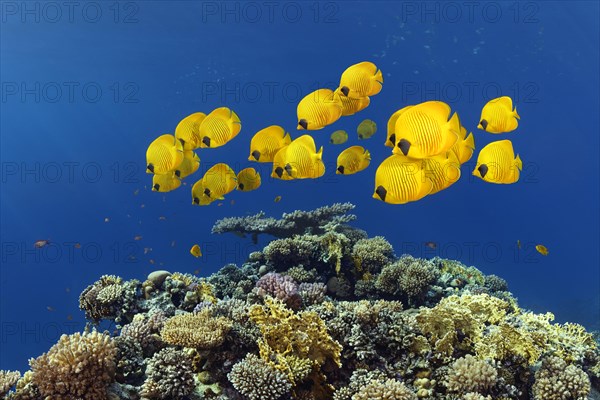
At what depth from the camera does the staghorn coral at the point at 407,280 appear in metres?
7.06

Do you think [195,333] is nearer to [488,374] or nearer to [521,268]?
[488,374]

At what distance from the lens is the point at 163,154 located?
604 centimetres

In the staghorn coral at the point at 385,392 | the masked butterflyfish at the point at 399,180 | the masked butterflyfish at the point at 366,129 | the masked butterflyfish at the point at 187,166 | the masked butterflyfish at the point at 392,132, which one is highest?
the masked butterflyfish at the point at 366,129

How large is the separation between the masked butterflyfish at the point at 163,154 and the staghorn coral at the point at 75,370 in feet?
8.81

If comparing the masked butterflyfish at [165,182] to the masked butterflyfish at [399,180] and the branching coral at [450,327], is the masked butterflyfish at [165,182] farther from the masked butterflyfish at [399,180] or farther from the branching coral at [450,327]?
the masked butterflyfish at [399,180]

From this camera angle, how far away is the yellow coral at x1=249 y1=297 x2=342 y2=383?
13.6 feet

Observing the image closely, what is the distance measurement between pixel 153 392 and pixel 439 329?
2900 millimetres

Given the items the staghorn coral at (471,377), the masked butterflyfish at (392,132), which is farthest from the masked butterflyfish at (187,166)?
the staghorn coral at (471,377)

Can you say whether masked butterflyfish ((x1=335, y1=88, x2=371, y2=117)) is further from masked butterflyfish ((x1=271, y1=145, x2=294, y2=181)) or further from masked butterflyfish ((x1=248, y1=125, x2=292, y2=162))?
masked butterflyfish ((x1=248, y1=125, x2=292, y2=162))

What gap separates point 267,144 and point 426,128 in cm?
333

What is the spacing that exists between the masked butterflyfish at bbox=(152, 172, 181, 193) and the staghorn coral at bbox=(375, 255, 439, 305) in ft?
12.0

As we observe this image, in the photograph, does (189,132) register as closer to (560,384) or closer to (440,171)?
(440,171)

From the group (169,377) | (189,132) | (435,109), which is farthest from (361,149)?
(169,377)

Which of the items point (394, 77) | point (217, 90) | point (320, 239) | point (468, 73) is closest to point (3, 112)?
point (217, 90)
